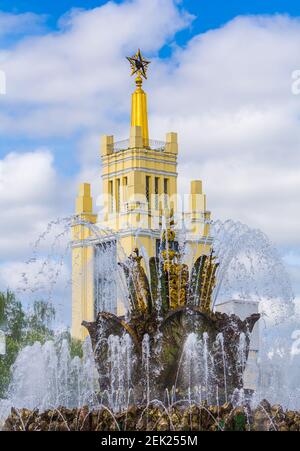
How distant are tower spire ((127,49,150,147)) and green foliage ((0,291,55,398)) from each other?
20.7 metres

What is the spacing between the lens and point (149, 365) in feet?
82.0

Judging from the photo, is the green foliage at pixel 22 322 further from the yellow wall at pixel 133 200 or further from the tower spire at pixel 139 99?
the tower spire at pixel 139 99

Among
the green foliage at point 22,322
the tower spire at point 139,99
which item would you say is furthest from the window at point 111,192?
the green foliage at point 22,322

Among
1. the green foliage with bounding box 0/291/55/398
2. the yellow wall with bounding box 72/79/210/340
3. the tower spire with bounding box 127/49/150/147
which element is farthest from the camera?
the tower spire with bounding box 127/49/150/147

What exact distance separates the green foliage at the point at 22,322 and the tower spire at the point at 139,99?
68.0ft

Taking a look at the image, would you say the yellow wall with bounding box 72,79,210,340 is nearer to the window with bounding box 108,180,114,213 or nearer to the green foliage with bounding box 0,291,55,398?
the window with bounding box 108,180,114,213

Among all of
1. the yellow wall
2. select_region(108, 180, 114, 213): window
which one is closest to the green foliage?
the yellow wall

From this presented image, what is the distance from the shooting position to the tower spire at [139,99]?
7238 cm

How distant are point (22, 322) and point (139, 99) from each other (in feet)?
80.9

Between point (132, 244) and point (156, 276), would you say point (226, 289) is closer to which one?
point (156, 276)

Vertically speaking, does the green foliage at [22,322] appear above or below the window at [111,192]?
below

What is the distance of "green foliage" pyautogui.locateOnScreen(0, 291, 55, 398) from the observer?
49.4m
